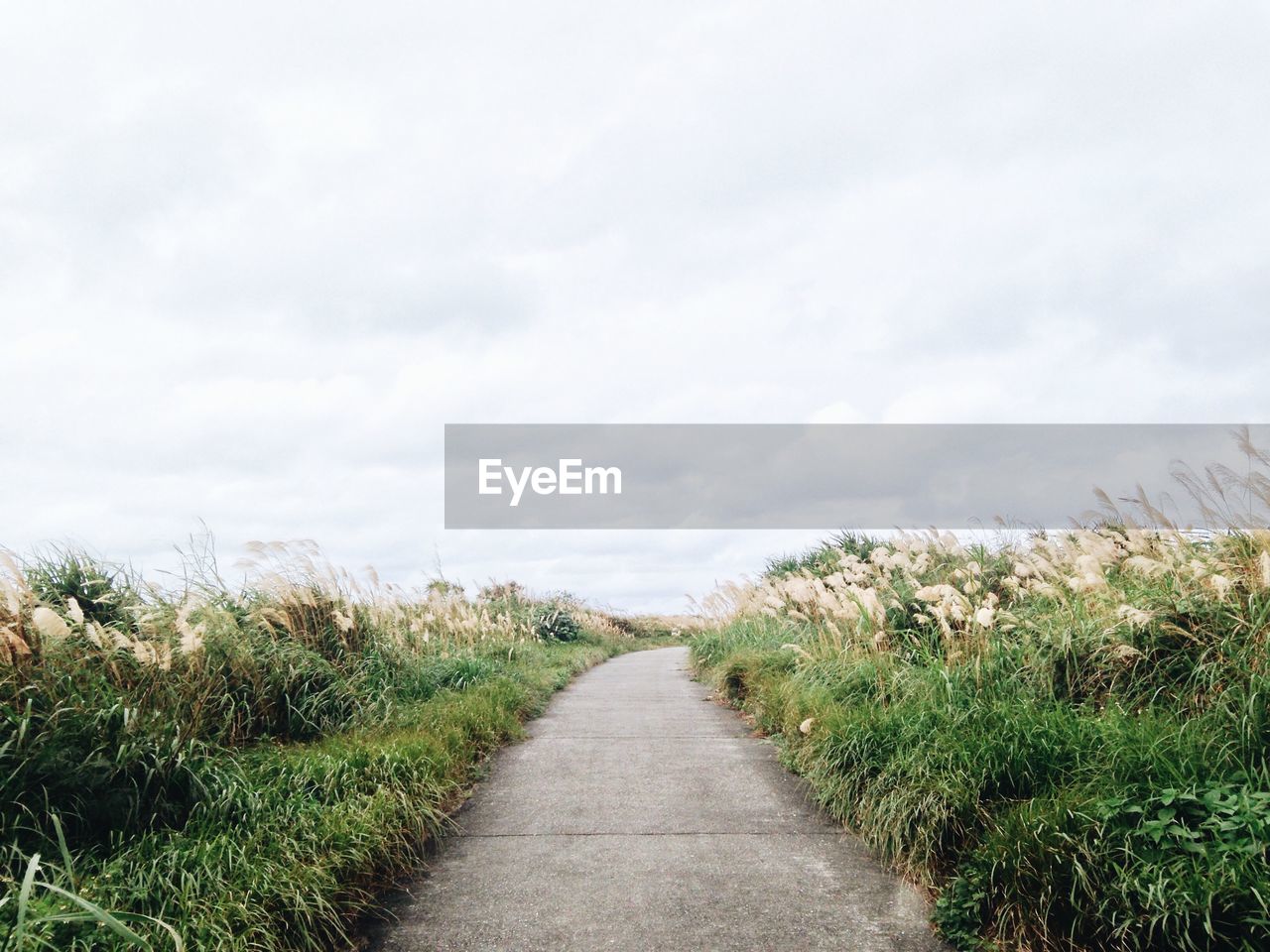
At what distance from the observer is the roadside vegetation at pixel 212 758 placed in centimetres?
337

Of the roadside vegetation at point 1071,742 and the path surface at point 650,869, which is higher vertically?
the roadside vegetation at point 1071,742

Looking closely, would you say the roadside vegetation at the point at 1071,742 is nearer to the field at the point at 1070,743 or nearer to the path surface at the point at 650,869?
the field at the point at 1070,743

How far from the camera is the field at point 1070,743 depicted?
3.24m

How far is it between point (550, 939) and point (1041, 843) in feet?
7.37

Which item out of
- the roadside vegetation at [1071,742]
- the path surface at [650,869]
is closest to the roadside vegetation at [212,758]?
the path surface at [650,869]

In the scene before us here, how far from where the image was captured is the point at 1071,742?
4.35 m

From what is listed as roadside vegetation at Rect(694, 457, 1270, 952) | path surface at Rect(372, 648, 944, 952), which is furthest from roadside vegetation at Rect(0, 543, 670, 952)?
roadside vegetation at Rect(694, 457, 1270, 952)

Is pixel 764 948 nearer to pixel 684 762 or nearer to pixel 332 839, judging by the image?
pixel 332 839

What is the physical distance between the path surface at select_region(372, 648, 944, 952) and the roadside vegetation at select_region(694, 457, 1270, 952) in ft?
1.05

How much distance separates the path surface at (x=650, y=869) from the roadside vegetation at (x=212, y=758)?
39 cm

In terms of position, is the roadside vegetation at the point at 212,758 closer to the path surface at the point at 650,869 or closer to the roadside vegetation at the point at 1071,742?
the path surface at the point at 650,869

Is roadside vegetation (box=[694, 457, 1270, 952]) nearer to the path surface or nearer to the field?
the field

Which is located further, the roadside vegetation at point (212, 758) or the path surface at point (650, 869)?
the path surface at point (650, 869)

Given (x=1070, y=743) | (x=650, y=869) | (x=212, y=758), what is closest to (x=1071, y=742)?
(x=1070, y=743)
